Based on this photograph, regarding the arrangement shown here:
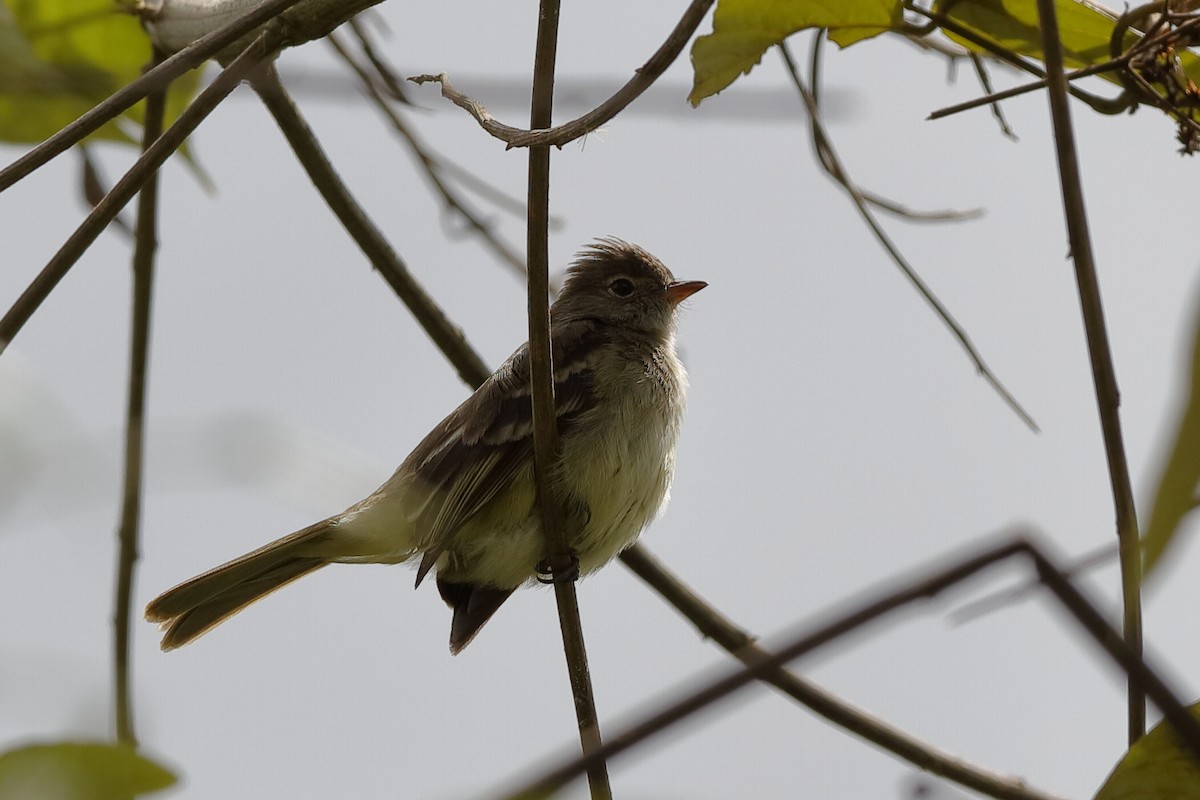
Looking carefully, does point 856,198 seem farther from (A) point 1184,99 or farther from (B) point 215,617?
(B) point 215,617

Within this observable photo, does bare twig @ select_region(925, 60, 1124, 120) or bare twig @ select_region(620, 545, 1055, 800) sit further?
bare twig @ select_region(620, 545, 1055, 800)

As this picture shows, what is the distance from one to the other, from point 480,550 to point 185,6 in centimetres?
209

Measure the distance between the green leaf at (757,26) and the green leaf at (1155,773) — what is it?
1.95 m

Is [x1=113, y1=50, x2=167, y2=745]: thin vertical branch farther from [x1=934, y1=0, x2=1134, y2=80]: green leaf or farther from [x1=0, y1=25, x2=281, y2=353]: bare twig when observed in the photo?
[x1=934, y1=0, x2=1134, y2=80]: green leaf

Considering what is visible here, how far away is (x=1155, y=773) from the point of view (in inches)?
67.2

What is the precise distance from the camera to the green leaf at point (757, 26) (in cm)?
312

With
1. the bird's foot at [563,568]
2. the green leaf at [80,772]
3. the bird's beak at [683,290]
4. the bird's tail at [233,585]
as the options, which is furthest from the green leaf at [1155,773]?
the bird's beak at [683,290]

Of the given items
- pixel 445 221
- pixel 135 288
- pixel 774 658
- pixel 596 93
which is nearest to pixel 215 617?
pixel 135 288

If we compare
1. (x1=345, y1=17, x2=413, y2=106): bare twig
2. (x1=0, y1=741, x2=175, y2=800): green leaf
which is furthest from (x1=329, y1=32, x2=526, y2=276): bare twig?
(x1=0, y1=741, x2=175, y2=800): green leaf

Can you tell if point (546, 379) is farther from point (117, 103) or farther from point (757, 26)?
point (117, 103)

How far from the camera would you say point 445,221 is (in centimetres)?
514

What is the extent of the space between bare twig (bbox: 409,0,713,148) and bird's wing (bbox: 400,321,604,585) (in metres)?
1.89

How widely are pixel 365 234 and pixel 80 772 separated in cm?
322

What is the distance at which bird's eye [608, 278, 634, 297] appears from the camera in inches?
240
